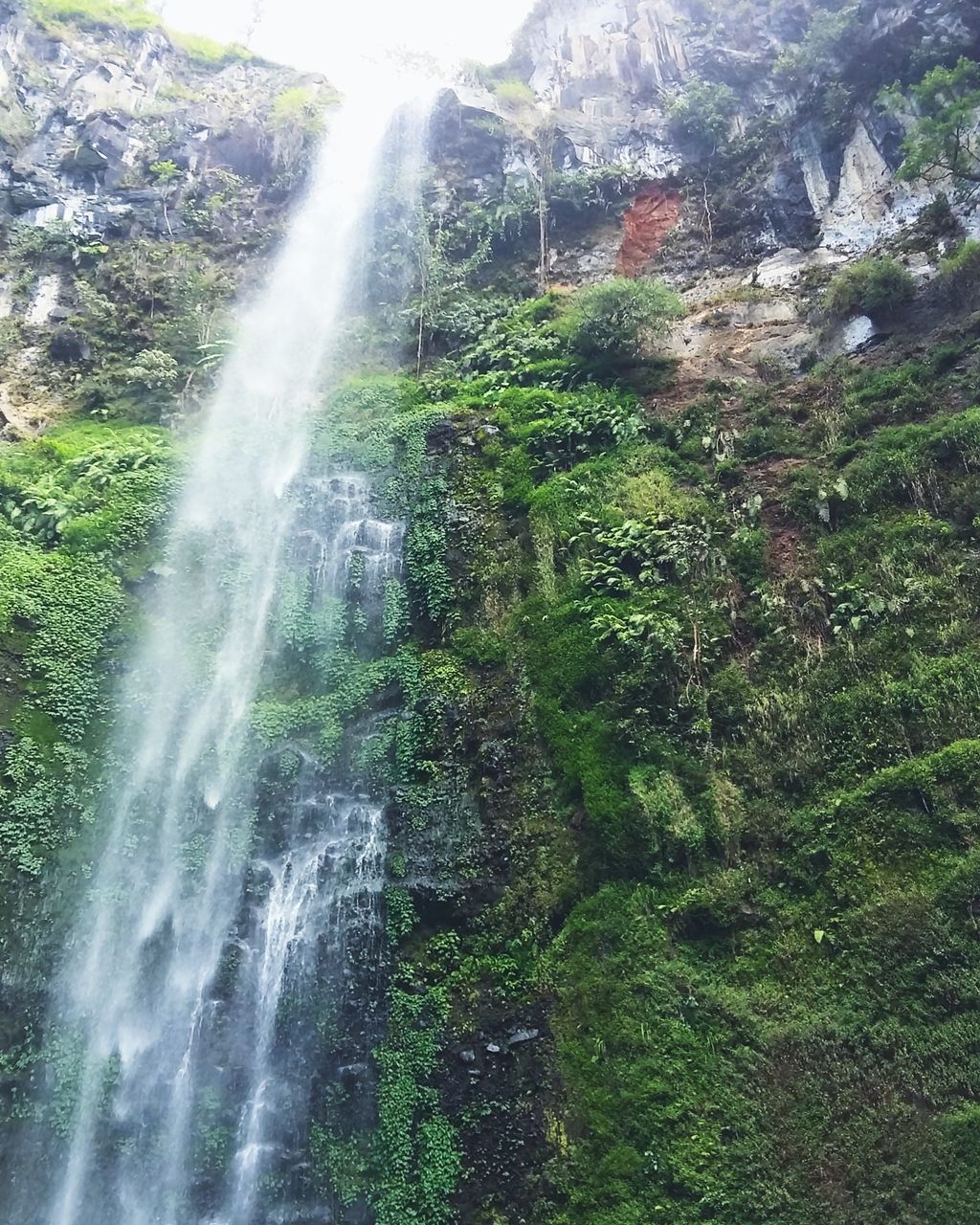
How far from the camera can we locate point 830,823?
9312 mm

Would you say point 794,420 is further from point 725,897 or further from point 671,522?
point 725,897

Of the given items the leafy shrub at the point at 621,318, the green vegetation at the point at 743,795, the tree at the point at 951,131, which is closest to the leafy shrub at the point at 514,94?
the leafy shrub at the point at 621,318

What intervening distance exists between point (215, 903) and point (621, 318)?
509 inches

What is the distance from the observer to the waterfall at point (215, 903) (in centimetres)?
971

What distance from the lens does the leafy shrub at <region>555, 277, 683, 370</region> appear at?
668 inches

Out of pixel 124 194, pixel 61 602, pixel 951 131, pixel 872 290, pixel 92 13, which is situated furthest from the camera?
pixel 92 13

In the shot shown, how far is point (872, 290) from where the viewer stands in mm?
15641

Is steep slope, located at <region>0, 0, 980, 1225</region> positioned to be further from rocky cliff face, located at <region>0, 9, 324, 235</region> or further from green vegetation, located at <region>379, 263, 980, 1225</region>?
rocky cliff face, located at <region>0, 9, 324, 235</region>

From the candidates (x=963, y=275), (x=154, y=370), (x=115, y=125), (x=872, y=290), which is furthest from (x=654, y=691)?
(x=115, y=125)

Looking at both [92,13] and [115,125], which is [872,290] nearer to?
[115,125]

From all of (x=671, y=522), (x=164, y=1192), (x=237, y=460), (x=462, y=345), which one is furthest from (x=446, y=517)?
(x=164, y=1192)

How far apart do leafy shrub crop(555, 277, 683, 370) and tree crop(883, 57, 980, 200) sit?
4609 mm

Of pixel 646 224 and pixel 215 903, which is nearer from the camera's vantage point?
pixel 215 903

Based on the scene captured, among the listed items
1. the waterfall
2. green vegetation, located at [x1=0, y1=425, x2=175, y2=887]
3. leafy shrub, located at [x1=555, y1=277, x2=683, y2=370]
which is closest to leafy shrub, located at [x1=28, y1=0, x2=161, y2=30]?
green vegetation, located at [x1=0, y1=425, x2=175, y2=887]
